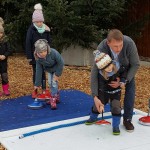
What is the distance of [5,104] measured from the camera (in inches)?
240

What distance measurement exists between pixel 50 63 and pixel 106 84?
141 centimetres

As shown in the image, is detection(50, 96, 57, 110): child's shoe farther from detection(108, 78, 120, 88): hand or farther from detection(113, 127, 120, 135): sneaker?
detection(108, 78, 120, 88): hand

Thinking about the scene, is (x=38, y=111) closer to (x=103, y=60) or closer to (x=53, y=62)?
(x=53, y=62)

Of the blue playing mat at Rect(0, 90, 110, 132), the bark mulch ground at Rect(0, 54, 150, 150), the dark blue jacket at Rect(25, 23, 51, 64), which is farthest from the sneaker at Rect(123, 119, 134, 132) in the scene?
the dark blue jacket at Rect(25, 23, 51, 64)

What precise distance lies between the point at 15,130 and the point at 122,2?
5158 millimetres

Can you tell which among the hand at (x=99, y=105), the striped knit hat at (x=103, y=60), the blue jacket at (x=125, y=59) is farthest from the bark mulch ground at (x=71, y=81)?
the striped knit hat at (x=103, y=60)

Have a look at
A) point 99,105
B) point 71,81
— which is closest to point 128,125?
point 99,105

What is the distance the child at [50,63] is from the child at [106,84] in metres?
1.21

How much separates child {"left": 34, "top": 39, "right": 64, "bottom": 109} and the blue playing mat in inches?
8.8

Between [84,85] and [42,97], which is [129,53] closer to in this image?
[42,97]

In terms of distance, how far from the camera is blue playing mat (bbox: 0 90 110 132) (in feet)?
16.7

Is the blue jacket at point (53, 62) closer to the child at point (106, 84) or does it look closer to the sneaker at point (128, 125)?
the child at point (106, 84)

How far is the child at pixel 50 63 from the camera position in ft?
17.8

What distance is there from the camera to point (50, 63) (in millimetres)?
5652
